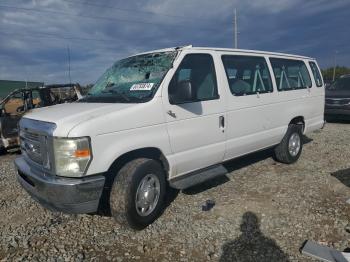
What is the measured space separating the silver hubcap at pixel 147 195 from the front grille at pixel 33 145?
1.16 m

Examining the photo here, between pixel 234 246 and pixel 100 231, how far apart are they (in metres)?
1.63

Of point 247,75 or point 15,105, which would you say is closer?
point 247,75

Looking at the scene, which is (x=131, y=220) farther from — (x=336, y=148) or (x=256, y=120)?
(x=336, y=148)

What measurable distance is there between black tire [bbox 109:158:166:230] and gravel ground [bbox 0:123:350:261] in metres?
0.25

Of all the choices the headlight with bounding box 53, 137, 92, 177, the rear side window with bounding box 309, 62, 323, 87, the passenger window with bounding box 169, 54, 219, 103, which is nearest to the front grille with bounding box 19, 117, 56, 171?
the headlight with bounding box 53, 137, 92, 177

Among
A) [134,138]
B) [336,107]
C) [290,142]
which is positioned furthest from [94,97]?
[336,107]

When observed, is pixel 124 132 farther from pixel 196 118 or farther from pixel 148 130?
pixel 196 118

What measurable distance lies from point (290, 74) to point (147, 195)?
160 inches

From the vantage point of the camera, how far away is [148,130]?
3.78m

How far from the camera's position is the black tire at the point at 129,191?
11.7ft

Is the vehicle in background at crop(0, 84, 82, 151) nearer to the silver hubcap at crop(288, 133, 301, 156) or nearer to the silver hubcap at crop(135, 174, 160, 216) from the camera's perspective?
the silver hubcap at crop(135, 174, 160, 216)

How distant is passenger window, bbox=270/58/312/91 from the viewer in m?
5.96

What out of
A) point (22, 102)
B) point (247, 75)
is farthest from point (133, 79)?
point (22, 102)

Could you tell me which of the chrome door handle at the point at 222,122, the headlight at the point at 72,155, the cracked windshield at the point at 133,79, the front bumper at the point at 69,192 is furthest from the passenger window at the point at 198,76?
the front bumper at the point at 69,192
